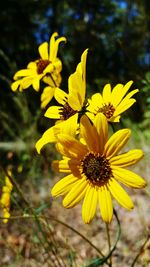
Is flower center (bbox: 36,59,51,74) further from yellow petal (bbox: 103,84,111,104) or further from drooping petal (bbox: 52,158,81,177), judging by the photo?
drooping petal (bbox: 52,158,81,177)

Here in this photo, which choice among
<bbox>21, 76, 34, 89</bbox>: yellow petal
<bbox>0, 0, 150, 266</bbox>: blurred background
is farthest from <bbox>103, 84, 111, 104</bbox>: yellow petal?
<bbox>21, 76, 34, 89</bbox>: yellow petal

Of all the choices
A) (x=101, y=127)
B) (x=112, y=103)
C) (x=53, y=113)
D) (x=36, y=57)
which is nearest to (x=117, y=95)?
(x=112, y=103)

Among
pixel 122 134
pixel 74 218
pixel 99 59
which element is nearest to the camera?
pixel 122 134

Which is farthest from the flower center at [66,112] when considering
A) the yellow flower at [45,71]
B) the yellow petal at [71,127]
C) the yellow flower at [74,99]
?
the yellow flower at [45,71]

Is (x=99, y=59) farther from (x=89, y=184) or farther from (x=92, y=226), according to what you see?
(x=89, y=184)

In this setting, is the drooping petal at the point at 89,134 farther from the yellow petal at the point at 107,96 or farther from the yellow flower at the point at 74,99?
the yellow petal at the point at 107,96

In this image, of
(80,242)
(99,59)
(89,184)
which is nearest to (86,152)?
(89,184)

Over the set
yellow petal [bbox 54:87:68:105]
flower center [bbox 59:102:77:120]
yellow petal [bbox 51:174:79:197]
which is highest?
yellow petal [bbox 54:87:68:105]
